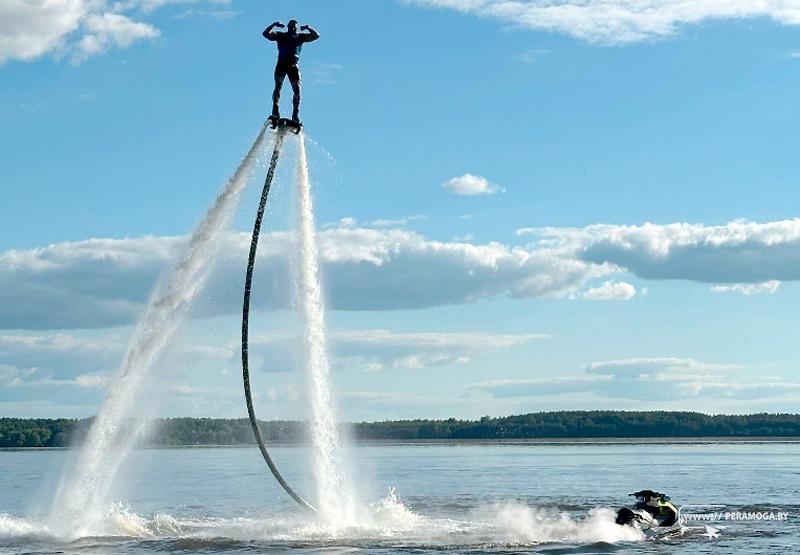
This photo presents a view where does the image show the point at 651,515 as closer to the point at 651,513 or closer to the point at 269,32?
the point at 651,513

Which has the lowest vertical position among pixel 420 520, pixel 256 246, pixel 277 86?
pixel 420 520

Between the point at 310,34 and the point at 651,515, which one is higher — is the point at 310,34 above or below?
above

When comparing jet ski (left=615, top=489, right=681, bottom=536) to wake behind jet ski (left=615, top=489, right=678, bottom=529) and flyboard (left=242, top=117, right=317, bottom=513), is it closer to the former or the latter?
wake behind jet ski (left=615, top=489, right=678, bottom=529)

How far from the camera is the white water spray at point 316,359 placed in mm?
41969

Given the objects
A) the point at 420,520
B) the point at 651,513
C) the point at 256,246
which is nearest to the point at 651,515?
the point at 651,513

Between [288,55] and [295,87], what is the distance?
4.13 feet

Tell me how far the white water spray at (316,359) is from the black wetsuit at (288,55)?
381cm

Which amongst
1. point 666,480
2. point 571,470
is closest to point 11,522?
point 666,480

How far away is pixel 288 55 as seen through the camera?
38188 mm

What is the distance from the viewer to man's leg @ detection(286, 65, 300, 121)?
126 ft

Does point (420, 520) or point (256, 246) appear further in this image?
→ point (420, 520)

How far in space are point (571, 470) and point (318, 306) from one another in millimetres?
73610

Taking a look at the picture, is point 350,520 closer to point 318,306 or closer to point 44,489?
point 318,306

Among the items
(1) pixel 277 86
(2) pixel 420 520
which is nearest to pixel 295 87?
(1) pixel 277 86
